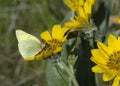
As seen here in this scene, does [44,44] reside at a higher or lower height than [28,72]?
higher

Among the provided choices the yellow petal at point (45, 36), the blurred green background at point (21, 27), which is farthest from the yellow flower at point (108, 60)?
the blurred green background at point (21, 27)

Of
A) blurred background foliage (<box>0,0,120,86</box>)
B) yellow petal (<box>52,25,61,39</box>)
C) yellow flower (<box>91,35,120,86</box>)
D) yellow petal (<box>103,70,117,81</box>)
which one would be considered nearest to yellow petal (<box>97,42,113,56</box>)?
yellow flower (<box>91,35,120,86</box>)

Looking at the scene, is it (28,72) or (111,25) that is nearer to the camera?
(28,72)

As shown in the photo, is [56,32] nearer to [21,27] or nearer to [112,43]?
[112,43]

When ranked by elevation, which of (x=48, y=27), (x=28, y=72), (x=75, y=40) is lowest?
(x=28, y=72)

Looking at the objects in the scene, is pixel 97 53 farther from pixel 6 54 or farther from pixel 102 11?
pixel 6 54

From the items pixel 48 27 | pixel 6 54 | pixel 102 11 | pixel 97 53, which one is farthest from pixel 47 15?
pixel 97 53

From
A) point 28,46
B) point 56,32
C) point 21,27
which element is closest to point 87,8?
point 56,32
